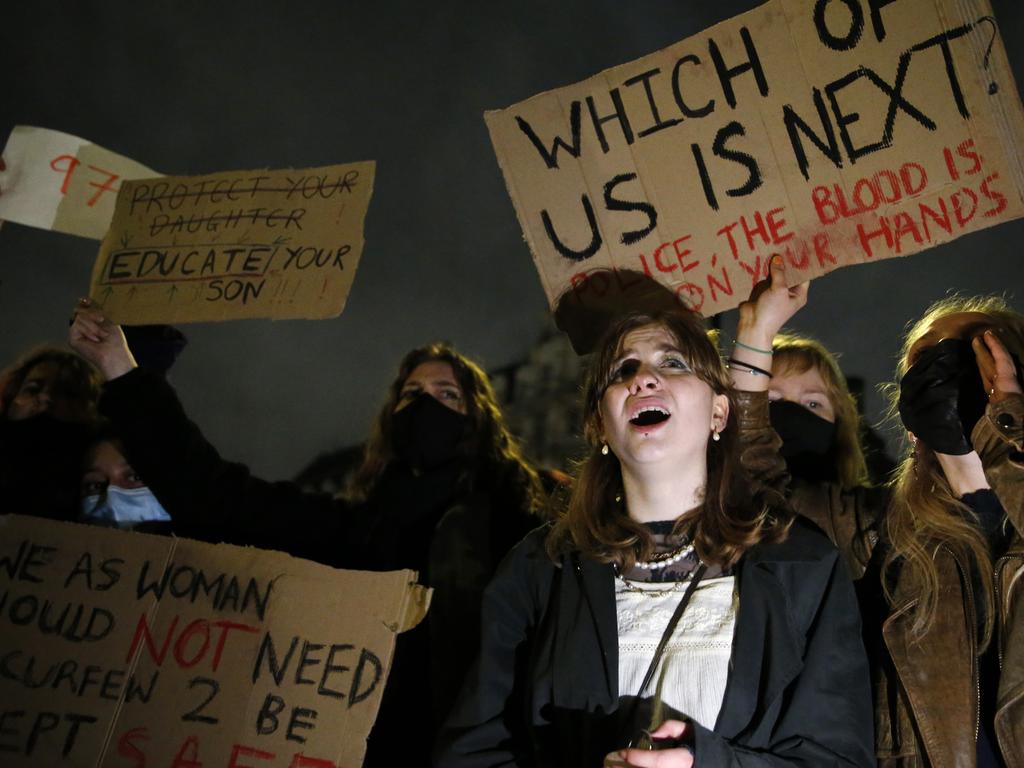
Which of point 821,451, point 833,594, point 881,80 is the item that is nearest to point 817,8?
point 881,80

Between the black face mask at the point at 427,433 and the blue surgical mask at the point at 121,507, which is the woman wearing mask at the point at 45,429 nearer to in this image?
the blue surgical mask at the point at 121,507

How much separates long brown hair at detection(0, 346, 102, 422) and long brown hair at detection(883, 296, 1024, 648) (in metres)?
2.55

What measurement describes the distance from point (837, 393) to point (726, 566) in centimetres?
108

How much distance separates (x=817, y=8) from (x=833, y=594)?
1.46 meters

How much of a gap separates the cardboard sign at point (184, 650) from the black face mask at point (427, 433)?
0.62 m

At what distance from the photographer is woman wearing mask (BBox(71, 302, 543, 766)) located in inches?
107

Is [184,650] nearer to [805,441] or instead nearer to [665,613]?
[665,613]

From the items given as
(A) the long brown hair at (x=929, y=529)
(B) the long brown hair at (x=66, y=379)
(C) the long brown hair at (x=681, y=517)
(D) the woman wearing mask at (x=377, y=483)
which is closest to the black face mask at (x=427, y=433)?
(D) the woman wearing mask at (x=377, y=483)

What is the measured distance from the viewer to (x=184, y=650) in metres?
2.29

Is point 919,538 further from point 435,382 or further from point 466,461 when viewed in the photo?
point 435,382

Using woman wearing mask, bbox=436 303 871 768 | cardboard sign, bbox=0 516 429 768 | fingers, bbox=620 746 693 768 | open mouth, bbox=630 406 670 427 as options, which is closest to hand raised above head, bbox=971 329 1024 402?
woman wearing mask, bbox=436 303 871 768

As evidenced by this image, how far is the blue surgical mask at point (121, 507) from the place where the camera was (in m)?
3.00

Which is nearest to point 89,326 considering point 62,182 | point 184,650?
point 62,182

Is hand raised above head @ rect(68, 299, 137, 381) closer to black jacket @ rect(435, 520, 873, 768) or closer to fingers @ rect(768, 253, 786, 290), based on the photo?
black jacket @ rect(435, 520, 873, 768)
